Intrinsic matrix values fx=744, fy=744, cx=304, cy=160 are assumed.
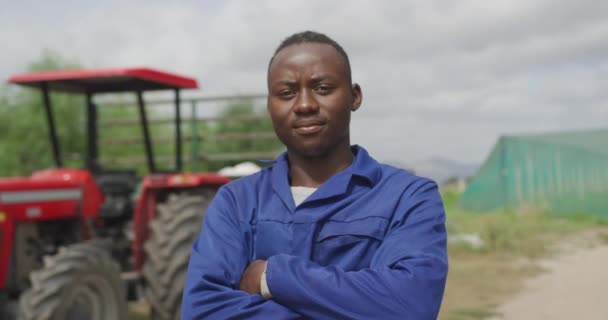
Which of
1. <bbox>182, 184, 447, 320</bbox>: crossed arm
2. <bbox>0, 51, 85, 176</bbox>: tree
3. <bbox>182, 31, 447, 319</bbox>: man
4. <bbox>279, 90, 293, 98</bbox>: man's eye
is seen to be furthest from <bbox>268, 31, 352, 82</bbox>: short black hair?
<bbox>0, 51, 85, 176</bbox>: tree

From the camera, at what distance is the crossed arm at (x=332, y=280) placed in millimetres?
1994

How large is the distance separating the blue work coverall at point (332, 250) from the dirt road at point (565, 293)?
190 inches

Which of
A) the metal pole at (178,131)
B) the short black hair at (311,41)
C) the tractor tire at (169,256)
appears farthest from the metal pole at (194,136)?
the short black hair at (311,41)

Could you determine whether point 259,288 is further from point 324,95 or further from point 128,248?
point 128,248

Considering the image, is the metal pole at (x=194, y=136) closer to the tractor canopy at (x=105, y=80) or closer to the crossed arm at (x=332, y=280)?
the tractor canopy at (x=105, y=80)

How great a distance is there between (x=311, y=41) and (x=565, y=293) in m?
6.43

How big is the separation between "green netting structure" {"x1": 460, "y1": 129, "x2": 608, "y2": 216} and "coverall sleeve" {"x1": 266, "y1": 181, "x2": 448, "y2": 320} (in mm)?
14004

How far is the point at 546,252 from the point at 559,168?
5394 millimetres

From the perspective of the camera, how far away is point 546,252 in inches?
444

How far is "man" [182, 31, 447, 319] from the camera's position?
6.59 ft

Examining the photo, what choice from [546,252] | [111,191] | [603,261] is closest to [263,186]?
[111,191]

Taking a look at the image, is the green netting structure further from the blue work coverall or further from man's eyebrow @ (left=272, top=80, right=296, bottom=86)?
man's eyebrow @ (left=272, top=80, right=296, bottom=86)

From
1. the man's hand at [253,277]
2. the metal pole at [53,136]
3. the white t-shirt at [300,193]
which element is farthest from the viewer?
the metal pole at [53,136]

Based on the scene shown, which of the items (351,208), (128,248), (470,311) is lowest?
(470,311)
